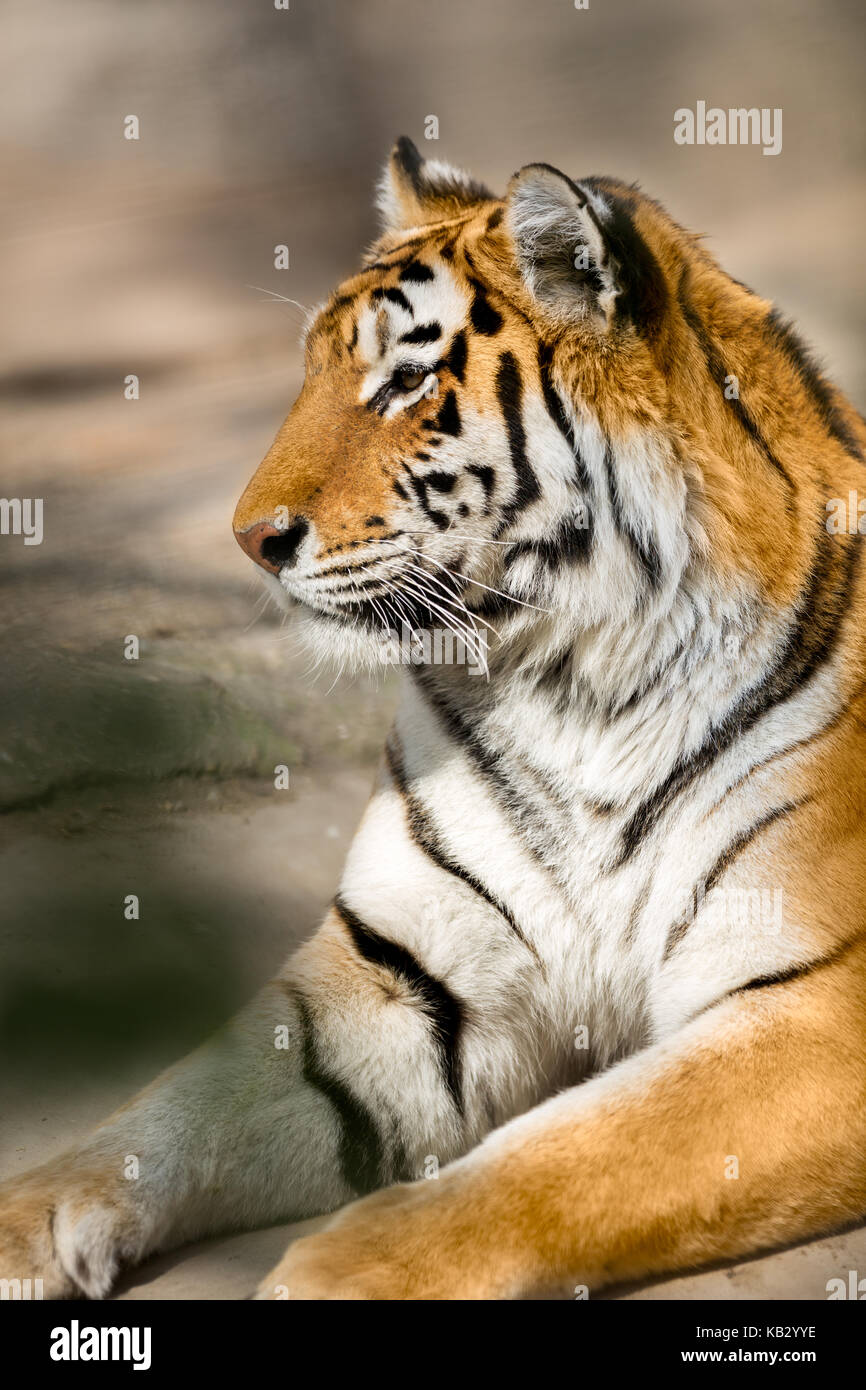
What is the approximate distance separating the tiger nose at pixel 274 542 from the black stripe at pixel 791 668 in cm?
52

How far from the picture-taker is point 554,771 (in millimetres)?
1596

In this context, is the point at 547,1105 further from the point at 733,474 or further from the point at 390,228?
the point at 390,228

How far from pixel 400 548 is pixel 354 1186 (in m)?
0.77

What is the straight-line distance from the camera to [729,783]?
4.89 ft

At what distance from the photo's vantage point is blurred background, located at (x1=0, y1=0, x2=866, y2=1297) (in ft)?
7.68

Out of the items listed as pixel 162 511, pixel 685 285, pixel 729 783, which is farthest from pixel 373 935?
pixel 162 511

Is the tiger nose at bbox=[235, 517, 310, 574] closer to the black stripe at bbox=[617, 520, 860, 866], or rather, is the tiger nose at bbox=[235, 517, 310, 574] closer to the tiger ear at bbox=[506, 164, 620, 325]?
the tiger ear at bbox=[506, 164, 620, 325]

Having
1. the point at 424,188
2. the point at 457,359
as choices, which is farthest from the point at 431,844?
the point at 424,188

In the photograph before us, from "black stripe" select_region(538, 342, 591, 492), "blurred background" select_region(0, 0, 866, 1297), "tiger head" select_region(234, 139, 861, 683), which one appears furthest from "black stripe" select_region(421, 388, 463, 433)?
"blurred background" select_region(0, 0, 866, 1297)

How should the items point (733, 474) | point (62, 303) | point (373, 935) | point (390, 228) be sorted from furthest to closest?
point (62, 303) < point (390, 228) < point (373, 935) < point (733, 474)

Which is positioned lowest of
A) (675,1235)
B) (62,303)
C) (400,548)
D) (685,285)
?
(675,1235)

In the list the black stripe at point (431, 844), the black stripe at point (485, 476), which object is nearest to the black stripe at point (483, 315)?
the black stripe at point (485, 476)

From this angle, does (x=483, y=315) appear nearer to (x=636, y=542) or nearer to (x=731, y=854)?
(x=636, y=542)

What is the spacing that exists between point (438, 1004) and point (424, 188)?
1.11 meters
